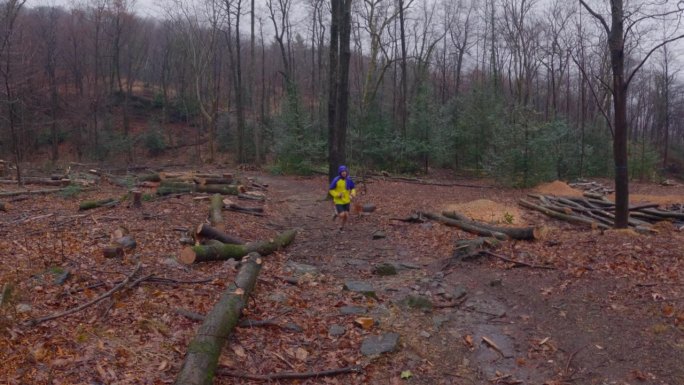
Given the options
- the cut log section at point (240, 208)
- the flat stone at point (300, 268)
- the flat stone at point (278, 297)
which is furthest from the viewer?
the cut log section at point (240, 208)

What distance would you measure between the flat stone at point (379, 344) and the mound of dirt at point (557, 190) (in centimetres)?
1613

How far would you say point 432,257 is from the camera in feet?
29.8

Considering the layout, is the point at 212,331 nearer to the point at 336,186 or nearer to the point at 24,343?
the point at 24,343

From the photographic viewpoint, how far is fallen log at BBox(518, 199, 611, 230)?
12.6m

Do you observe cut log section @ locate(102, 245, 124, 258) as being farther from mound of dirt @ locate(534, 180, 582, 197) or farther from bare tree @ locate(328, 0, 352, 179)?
mound of dirt @ locate(534, 180, 582, 197)

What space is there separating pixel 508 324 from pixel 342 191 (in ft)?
21.0

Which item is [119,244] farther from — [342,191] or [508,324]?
[508,324]

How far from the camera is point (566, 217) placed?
14133 millimetres

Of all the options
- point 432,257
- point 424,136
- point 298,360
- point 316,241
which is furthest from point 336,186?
point 424,136

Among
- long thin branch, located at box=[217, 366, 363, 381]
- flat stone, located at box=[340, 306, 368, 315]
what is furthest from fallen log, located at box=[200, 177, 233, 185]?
long thin branch, located at box=[217, 366, 363, 381]

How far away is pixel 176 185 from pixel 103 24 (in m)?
29.7

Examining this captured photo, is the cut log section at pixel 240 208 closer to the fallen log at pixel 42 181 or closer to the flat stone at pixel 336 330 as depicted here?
the flat stone at pixel 336 330

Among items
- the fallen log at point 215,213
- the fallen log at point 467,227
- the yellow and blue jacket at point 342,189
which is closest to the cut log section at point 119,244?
the fallen log at point 215,213

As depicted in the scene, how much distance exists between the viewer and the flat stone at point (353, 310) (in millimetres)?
6320
